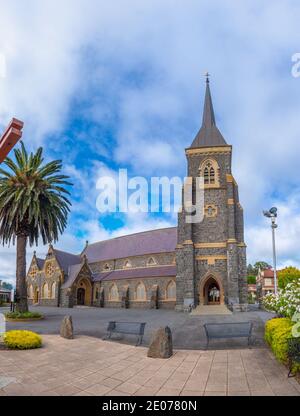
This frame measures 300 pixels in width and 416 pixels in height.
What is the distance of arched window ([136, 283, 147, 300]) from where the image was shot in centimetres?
3897

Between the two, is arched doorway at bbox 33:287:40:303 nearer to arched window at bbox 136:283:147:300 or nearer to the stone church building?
the stone church building

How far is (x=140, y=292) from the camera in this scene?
3947cm

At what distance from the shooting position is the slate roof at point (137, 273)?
127ft

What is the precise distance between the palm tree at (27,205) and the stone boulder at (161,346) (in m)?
15.7

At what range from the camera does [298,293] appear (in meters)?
10.5

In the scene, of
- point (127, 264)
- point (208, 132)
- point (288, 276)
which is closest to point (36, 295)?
point (127, 264)

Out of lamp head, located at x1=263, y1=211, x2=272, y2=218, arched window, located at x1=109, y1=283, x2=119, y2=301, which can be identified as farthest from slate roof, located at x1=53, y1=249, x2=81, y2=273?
lamp head, located at x1=263, y1=211, x2=272, y2=218

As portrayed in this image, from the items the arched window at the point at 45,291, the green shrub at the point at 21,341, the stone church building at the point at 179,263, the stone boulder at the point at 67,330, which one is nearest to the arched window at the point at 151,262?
the stone church building at the point at 179,263

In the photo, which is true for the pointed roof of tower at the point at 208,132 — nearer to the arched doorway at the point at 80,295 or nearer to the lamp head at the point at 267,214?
the lamp head at the point at 267,214

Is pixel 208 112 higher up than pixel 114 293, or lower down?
higher up

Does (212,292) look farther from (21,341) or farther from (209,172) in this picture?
(21,341)

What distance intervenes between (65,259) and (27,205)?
29.2m
